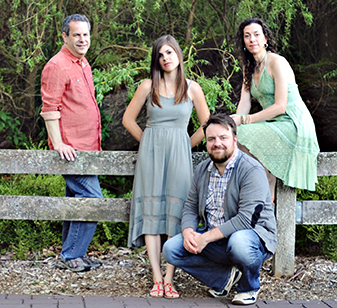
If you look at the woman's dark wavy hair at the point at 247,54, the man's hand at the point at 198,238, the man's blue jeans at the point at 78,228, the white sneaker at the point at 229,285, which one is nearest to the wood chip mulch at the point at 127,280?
the white sneaker at the point at 229,285

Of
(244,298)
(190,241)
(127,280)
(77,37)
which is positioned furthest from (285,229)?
(77,37)

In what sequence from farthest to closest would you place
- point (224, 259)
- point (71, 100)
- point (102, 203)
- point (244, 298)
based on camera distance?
point (102, 203) → point (71, 100) → point (224, 259) → point (244, 298)

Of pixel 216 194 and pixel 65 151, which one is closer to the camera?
pixel 216 194

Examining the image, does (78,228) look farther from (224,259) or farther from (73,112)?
(224,259)

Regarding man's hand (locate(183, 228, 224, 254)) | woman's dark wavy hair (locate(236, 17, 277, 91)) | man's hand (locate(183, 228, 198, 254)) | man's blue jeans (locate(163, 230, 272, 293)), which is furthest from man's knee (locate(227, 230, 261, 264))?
woman's dark wavy hair (locate(236, 17, 277, 91))

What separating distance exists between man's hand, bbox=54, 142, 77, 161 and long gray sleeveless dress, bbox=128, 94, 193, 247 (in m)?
0.59

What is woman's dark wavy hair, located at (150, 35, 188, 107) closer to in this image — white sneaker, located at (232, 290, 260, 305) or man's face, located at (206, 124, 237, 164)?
man's face, located at (206, 124, 237, 164)

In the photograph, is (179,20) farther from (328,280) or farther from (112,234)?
(328,280)

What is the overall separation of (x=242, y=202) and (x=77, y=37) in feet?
6.31

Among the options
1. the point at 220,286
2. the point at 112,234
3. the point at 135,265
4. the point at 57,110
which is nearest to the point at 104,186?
the point at 112,234

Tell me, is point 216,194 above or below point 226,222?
above

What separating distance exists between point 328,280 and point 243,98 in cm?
170

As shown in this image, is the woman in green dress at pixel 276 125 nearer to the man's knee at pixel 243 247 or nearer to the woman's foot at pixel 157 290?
the man's knee at pixel 243 247

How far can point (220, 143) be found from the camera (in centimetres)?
383
